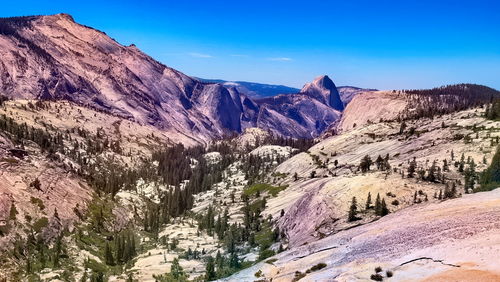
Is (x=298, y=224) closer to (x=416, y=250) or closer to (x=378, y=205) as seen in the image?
(x=378, y=205)

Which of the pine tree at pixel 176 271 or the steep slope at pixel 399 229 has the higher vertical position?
the steep slope at pixel 399 229

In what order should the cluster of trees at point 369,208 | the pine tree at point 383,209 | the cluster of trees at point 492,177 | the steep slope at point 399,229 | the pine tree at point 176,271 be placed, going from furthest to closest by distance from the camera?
1. the pine tree at point 176,271
2. the cluster of trees at point 492,177
3. the cluster of trees at point 369,208
4. the pine tree at point 383,209
5. the steep slope at point 399,229

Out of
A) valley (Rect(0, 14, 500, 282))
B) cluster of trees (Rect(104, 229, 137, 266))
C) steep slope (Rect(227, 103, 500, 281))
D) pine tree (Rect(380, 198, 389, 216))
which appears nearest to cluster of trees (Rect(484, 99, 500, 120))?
valley (Rect(0, 14, 500, 282))

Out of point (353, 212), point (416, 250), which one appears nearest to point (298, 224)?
point (353, 212)

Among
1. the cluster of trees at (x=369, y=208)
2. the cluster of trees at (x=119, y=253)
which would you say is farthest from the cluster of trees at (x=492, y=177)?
the cluster of trees at (x=119, y=253)

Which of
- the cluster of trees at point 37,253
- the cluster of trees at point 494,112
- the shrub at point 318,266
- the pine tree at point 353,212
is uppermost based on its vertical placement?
the cluster of trees at point 494,112

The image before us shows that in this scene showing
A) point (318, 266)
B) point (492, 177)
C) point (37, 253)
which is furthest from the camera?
point (37, 253)


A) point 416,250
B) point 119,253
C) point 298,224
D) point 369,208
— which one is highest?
point 416,250

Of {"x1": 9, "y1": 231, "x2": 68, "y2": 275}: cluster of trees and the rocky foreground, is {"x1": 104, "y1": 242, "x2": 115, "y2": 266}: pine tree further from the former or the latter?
the rocky foreground

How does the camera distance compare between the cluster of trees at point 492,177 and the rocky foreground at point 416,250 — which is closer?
the rocky foreground at point 416,250

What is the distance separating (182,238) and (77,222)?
3836cm

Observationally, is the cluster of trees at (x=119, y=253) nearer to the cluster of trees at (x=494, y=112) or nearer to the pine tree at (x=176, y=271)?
the pine tree at (x=176, y=271)

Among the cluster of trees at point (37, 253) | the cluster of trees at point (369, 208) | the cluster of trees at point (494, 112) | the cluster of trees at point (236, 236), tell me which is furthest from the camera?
the cluster of trees at point (494, 112)

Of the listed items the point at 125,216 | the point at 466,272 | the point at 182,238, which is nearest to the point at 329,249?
the point at 466,272
